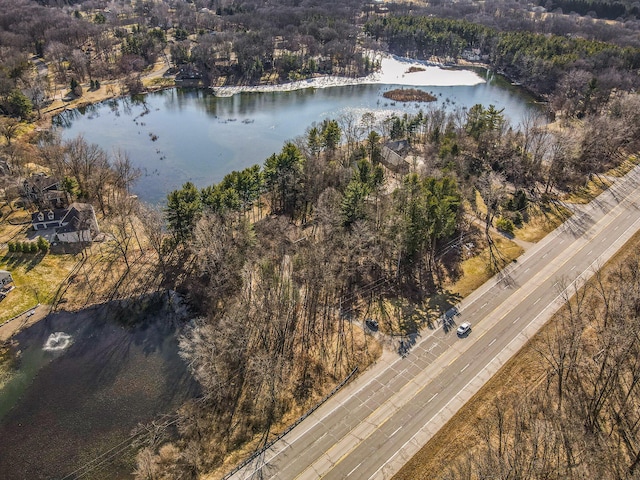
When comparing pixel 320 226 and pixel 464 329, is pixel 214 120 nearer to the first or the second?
pixel 320 226

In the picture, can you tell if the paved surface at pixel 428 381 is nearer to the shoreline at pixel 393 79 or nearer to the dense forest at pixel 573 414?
the dense forest at pixel 573 414

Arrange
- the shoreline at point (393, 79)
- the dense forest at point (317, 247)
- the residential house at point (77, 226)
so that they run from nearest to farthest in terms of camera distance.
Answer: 1. the dense forest at point (317, 247)
2. the residential house at point (77, 226)
3. the shoreline at point (393, 79)

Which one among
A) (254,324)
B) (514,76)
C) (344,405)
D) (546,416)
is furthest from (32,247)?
(514,76)

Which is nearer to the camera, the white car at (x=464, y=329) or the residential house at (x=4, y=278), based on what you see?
the white car at (x=464, y=329)

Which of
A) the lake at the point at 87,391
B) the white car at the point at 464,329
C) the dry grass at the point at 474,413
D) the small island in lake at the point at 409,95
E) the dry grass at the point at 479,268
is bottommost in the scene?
the lake at the point at 87,391

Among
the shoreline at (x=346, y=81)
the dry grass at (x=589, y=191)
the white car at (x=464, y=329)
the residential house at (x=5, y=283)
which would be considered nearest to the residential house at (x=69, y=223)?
the residential house at (x=5, y=283)

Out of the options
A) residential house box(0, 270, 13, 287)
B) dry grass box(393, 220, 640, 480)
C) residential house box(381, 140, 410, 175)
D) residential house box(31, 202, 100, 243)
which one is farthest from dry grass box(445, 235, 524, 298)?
residential house box(0, 270, 13, 287)

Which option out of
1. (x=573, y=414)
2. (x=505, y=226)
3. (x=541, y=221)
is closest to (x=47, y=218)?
(x=505, y=226)
